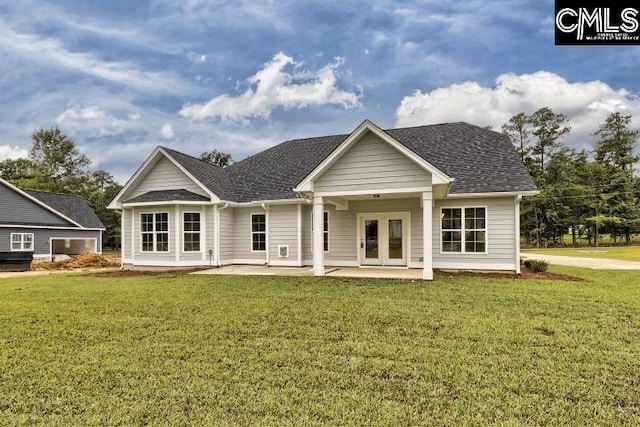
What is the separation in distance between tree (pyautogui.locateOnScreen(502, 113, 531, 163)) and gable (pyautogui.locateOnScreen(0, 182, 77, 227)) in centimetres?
4456

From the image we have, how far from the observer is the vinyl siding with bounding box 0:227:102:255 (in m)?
22.8

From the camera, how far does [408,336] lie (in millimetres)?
5551

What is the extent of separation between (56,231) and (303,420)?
95.2ft

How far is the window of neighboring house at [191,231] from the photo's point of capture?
15882 mm

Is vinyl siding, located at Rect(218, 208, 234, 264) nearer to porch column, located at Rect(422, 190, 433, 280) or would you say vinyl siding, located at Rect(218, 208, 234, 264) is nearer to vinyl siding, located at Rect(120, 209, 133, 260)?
vinyl siding, located at Rect(120, 209, 133, 260)

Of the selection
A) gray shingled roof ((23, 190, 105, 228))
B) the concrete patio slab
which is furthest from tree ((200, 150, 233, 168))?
the concrete patio slab

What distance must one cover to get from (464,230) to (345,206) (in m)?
4.37

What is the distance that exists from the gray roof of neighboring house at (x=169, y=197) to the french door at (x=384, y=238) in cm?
650

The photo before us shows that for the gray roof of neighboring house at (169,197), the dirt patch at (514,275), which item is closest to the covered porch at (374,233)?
the dirt patch at (514,275)

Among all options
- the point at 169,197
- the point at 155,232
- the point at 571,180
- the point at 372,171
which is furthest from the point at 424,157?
the point at 571,180

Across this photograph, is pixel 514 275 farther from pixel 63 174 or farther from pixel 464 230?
pixel 63 174

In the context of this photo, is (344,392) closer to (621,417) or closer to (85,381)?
(621,417)

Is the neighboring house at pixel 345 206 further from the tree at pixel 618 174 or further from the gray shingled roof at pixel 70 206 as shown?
the tree at pixel 618 174

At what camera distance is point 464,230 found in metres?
13.6
